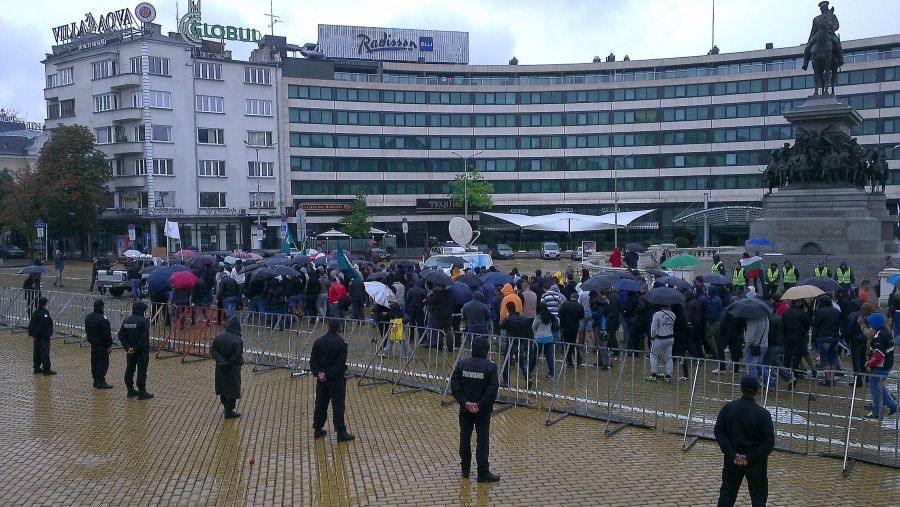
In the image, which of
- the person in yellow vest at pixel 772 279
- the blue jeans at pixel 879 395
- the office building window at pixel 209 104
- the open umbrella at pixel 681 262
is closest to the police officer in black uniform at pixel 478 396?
the blue jeans at pixel 879 395

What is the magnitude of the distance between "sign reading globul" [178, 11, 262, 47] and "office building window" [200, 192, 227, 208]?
1212cm

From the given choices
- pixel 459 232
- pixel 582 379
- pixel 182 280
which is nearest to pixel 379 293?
pixel 582 379

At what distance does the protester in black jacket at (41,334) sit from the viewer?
15.6m

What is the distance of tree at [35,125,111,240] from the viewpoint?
181 ft

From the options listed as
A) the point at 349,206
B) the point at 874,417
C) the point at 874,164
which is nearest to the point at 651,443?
the point at 874,417

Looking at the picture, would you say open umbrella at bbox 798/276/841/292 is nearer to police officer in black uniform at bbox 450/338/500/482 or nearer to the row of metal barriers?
the row of metal barriers

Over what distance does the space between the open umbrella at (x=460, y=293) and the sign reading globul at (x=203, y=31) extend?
180ft

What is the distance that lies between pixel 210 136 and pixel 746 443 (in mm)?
64356

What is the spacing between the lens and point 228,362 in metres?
12.1

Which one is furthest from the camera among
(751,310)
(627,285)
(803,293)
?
(627,285)

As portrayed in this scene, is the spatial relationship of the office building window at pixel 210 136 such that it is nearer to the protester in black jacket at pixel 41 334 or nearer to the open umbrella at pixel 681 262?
the open umbrella at pixel 681 262

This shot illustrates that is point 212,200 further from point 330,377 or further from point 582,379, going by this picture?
point 330,377

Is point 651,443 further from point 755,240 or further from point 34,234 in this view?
point 34,234

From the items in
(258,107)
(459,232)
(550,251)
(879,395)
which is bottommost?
(550,251)
